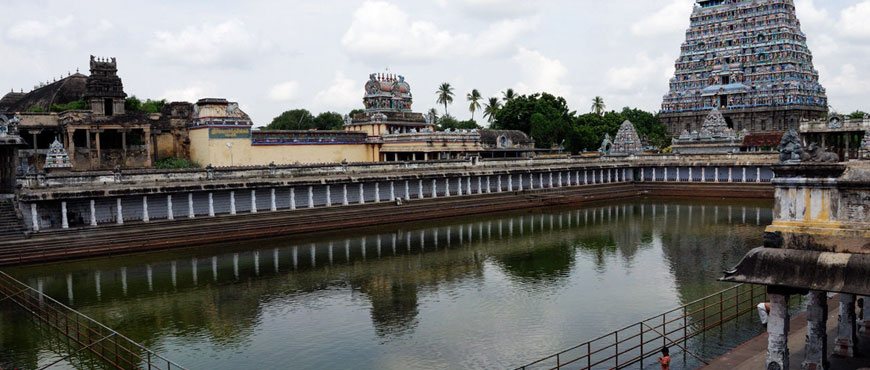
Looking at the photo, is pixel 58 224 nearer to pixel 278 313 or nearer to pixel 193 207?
pixel 193 207

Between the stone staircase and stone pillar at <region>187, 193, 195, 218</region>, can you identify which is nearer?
the stone staircase

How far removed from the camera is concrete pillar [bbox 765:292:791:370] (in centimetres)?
975

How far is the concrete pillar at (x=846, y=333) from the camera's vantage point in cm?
1174

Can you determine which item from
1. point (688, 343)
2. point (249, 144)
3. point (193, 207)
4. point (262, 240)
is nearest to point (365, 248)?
point (262, 240)

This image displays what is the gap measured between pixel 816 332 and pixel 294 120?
271 feet

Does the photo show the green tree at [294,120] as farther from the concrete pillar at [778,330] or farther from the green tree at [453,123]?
the concrete pillar at [778,330]

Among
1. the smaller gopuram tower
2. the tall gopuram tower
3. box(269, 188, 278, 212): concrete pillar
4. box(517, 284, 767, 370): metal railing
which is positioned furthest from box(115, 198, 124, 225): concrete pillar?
the tall gopuram tower

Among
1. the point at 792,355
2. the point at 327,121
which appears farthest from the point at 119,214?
Answer: the point at 327,121

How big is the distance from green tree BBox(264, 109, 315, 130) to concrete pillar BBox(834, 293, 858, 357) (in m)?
77.8

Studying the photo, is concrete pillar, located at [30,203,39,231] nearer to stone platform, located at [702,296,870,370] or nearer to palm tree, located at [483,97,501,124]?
stone platform, located at [702,296,870,370]

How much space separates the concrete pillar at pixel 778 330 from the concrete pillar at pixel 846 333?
2.51 meters

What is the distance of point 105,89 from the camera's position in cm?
4394

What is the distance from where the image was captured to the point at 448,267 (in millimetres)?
25391

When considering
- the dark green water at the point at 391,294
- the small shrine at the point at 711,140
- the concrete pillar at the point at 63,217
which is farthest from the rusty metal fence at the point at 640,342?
the small shrine at the point at 711,140
